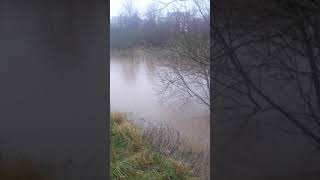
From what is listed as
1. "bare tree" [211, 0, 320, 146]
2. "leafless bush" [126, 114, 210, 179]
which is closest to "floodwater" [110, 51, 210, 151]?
"leafless bush" [126, 114, 210, 179]

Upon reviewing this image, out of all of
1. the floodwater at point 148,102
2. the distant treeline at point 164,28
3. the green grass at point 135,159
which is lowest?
the green grass at point 135,159

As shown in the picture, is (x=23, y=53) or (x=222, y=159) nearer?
(x=23, y=53)

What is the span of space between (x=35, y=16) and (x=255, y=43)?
166 cm

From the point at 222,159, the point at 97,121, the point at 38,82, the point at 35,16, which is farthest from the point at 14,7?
the point at 222,159

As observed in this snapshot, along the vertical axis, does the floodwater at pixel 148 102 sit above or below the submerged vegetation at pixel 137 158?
above

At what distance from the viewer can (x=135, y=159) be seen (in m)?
3.55

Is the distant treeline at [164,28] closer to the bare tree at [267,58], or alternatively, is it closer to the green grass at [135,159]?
the bare tree at [267,58]

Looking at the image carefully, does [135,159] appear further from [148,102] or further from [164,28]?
[164,28]

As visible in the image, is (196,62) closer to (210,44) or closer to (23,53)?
(210,44)

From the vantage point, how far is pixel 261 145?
361 centimetres

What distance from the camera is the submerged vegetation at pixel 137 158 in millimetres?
3521

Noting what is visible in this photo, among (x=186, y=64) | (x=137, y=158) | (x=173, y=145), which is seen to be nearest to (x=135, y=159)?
(x=137, y=158)

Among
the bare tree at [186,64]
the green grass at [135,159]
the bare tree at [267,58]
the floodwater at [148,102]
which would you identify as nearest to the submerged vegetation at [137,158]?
the green grass at [135,159]

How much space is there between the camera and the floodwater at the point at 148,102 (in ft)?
11.4
